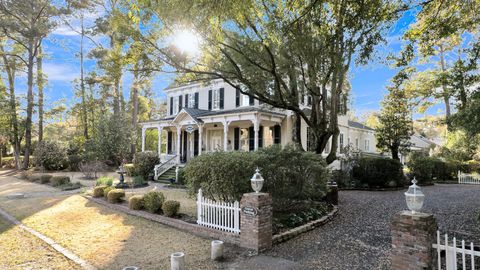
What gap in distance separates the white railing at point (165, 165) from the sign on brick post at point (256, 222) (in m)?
14.6

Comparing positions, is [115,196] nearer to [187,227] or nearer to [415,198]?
[187,227]

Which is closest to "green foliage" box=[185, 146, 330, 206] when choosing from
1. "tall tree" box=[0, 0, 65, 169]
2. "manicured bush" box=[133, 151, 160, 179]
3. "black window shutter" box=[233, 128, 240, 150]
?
"black window shutter" box=[233, 128, 240, 150]

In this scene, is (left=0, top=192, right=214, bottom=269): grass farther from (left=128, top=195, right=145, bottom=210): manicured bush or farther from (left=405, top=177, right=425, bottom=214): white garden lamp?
(left=405, top=177, right=425, bottom=214): white garden lamp

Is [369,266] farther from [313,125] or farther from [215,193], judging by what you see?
[313,125]

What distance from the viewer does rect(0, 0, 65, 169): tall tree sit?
2377 cm

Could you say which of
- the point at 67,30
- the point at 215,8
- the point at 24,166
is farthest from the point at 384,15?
the point at 67,30

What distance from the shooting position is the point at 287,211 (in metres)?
8.41

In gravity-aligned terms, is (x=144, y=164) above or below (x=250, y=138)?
below

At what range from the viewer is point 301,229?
7.15 meters

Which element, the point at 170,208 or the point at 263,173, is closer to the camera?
the point at 263,173

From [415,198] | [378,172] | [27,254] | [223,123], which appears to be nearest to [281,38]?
[415,198]

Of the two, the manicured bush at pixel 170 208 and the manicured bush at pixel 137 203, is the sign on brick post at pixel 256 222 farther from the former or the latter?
the manicured bush at pixel 137 203

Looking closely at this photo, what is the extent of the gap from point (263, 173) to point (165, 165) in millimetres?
14156

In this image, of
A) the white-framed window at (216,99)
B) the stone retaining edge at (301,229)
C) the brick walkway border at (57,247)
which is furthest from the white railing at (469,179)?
the brick walkway border at (57,247)
